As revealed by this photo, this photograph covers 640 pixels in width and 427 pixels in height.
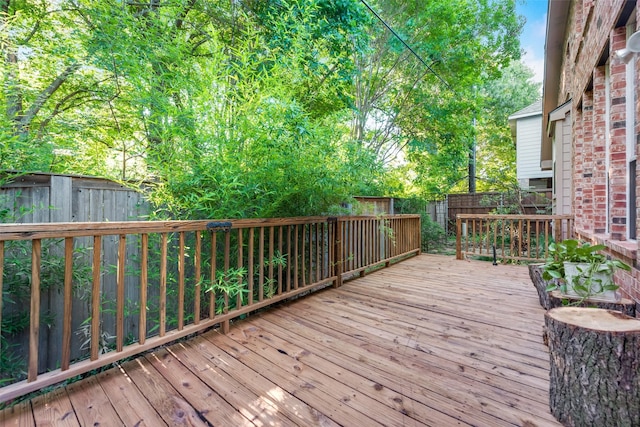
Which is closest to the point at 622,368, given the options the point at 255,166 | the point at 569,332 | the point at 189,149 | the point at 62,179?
the point at 569,332

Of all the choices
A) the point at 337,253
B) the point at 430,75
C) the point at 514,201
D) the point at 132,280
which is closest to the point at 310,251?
the point at 337,253

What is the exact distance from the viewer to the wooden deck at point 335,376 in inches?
53.6

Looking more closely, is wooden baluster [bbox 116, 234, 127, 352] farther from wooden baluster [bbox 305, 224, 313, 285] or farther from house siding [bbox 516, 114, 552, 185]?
house siding [bbox 516, 114, 552, 185]

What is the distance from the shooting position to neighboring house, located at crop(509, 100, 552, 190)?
9930 mm

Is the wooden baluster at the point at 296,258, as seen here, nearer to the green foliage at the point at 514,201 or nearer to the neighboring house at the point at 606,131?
the neighboring house at the point at 606,131

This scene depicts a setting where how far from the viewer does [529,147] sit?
10.2 m

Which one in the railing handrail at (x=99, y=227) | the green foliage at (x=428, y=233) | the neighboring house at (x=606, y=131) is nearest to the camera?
the railing handrail at (x=99, y=227)

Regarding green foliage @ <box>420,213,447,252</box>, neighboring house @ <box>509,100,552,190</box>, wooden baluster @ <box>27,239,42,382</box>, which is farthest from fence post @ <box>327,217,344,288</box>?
neighboring house @ <box>509,100,552,190</box>

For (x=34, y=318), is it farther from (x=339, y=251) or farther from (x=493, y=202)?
(x=493, y=202)

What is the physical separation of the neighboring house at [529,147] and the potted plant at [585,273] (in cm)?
966

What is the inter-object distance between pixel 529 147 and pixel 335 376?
464 inches

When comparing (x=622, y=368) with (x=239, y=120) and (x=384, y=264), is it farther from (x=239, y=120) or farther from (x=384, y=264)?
(x=384, y=264)

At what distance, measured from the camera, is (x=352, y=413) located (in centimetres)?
138

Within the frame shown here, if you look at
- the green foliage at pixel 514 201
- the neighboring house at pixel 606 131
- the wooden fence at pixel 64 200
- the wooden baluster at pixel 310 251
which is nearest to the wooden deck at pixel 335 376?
the wooden baluster at pixel 310 251
